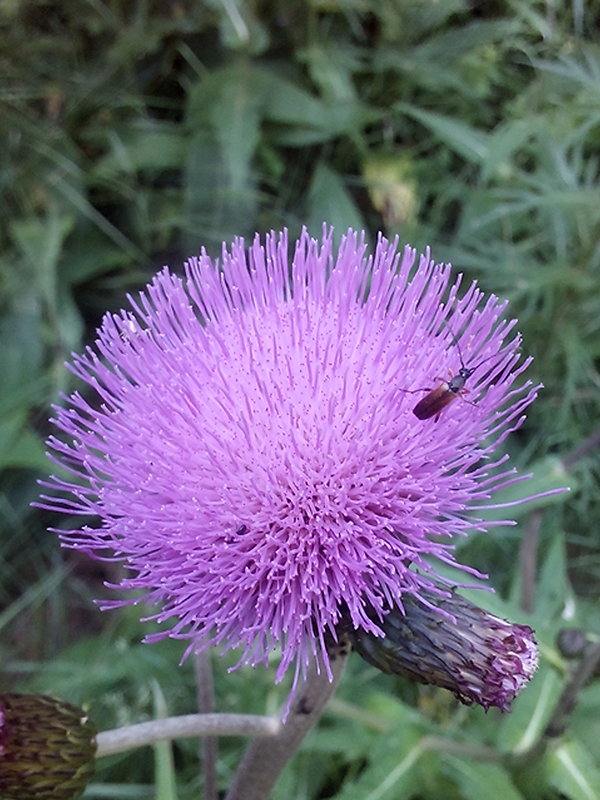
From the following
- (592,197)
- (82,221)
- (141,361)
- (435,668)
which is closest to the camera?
(435,668)

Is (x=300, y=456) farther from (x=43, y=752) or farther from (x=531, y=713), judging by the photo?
(x=531, y=713)

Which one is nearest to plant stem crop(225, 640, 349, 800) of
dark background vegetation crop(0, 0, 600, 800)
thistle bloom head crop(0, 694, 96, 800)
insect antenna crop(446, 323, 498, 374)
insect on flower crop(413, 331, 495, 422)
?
thistle bloom head crop(0, 694, 96, 800)

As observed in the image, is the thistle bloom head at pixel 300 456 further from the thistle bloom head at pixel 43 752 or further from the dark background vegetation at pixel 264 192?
the dark background vegetation at pixel 264 192

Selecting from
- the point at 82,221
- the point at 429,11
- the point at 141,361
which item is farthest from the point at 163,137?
the point at 141,361

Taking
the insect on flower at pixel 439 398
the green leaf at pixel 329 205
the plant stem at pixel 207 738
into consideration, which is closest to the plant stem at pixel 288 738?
the plant stem at pixel 207 738

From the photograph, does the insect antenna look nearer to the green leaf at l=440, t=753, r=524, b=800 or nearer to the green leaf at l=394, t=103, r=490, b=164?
the green leaf at l=440, t=753, r=524, b=800

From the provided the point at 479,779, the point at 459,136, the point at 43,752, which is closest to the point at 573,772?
the point at 479,779

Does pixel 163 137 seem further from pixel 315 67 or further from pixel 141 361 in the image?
pixel 141 361
